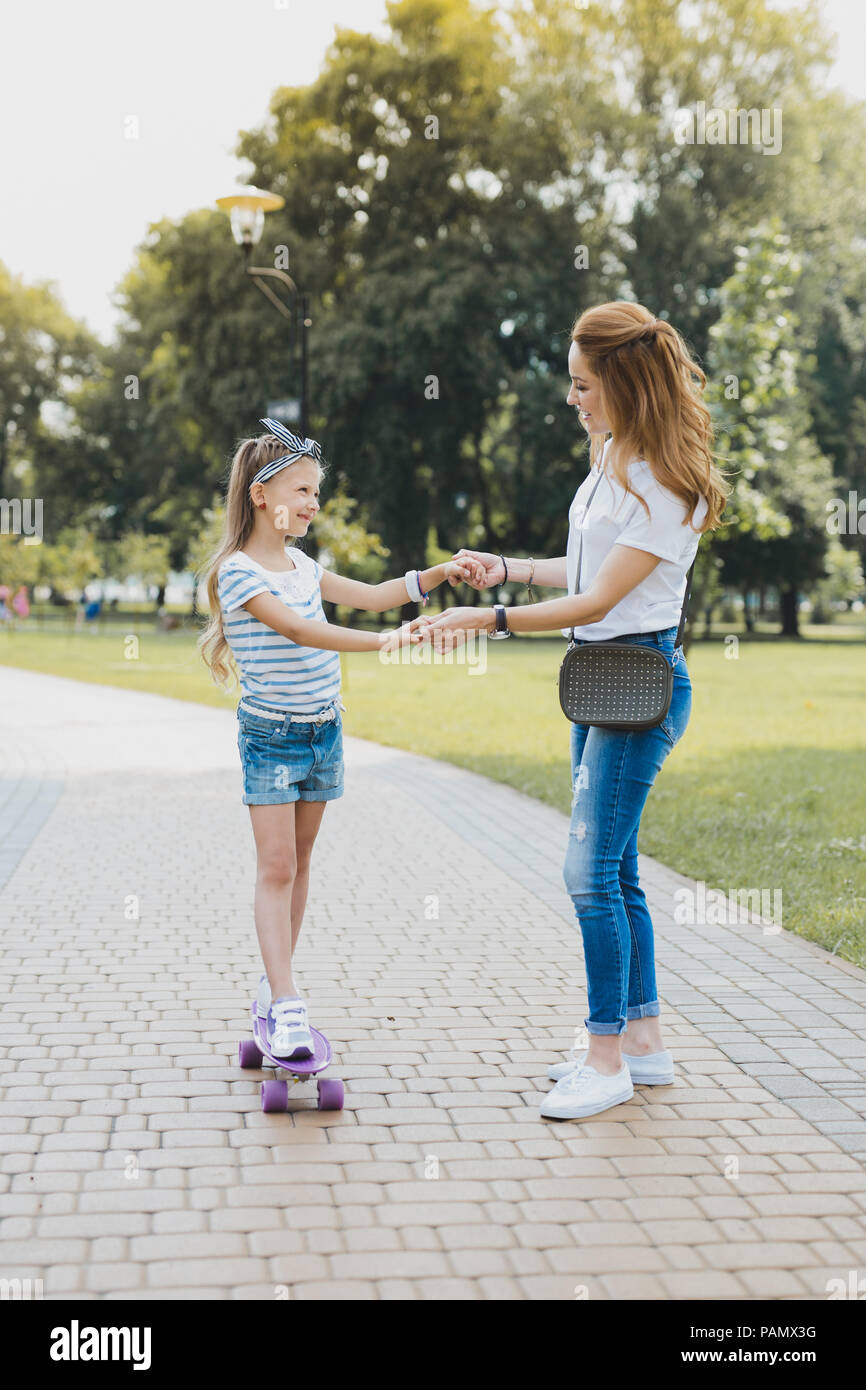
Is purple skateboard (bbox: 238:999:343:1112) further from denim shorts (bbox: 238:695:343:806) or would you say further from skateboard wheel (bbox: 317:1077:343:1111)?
denim shorts (bbox: 238:695:343:806)

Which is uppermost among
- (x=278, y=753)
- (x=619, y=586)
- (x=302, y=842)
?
(x=619, y=586)

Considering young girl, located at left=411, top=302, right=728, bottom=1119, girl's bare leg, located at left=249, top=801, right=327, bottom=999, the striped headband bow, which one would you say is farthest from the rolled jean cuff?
the striped headband bow

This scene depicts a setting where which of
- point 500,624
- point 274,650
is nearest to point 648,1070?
point 500,624

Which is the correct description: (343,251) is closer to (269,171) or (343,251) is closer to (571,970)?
(269,171)

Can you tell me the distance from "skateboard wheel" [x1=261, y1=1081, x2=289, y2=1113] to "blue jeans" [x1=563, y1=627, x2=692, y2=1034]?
88cm

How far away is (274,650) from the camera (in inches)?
152

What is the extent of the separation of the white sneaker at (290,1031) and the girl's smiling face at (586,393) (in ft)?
6.02

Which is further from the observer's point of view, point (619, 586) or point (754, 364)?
point (754, 364)

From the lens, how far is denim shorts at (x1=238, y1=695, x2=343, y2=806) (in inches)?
152

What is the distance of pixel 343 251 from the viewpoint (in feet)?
125

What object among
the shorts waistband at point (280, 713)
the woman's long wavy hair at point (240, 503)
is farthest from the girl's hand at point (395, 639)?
the woman's long wavy hair at point (240, 503)

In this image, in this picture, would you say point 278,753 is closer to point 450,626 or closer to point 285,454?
point 450,626

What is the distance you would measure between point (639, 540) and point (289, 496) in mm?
1031

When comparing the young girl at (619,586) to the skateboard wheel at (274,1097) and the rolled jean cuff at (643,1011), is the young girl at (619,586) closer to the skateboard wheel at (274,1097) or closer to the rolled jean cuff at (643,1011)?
the rolled jean cuff at (643,1011)
